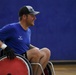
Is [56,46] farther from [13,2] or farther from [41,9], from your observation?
[13,2]

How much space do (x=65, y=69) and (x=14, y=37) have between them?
2.64 meters

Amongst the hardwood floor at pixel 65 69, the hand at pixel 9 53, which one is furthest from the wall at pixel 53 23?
the hand at pixel 9 53

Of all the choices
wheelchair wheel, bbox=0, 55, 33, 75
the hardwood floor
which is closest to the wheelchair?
wheelchair wheel, bbox=0, 55, 33, 75

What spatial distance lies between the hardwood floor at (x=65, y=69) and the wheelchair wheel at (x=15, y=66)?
2.31 m

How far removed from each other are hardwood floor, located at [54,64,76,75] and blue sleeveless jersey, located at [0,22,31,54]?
6.96ft

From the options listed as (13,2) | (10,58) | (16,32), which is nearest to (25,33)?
(16,32)

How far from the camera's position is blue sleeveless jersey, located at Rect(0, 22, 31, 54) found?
2.92m

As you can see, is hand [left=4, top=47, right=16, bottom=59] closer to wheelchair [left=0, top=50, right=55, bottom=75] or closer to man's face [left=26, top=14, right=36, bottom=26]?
wheelchair [left=0, top=50, right=55, bottom=75]

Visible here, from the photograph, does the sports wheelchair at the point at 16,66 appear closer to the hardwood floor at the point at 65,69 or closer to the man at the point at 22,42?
the man at the point at 22,42

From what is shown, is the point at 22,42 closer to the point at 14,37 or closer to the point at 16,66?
the point at 14,37

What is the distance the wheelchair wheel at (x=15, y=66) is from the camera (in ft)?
8.86

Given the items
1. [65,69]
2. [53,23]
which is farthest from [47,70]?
[53,23]

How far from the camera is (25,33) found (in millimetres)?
3062

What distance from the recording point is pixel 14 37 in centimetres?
294
